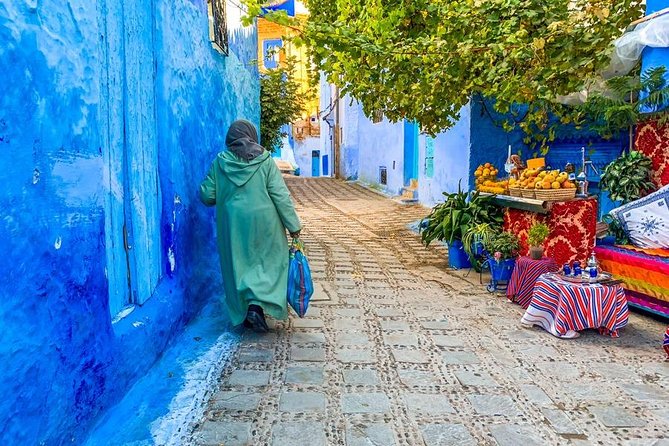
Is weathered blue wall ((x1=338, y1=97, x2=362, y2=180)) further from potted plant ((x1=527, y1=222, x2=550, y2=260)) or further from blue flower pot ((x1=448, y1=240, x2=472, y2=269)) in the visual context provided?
potted plant ((x1=527, y1=222, x2=550, y2=260))

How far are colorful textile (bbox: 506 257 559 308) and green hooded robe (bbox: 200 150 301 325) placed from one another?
228 centimetres

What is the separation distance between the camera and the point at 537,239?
5.32m

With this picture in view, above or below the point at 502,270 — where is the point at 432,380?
below

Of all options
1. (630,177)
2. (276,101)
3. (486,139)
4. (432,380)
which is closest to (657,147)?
(630,177)

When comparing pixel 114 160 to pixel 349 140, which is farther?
pixel 349 140

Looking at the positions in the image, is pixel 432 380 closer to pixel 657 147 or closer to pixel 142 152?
pixel 142 152

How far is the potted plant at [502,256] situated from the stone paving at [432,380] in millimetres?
321

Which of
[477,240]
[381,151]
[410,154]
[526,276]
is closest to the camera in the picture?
[526,276]

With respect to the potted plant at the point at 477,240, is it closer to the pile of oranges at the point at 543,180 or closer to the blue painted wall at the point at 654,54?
the pile of oranges at the point at 543,180

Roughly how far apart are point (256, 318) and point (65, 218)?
2.08m

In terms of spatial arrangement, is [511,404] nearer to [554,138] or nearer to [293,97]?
[554,138]

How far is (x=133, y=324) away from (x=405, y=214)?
996 cm

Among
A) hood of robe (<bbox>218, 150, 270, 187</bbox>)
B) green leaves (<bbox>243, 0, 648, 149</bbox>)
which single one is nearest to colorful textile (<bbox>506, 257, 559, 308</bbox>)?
green leaves (<bbox>243, 0, 648, 149</bbox>)

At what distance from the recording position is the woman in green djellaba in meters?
4.21
